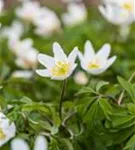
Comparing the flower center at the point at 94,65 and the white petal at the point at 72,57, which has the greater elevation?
the white petal at the point at 72,57

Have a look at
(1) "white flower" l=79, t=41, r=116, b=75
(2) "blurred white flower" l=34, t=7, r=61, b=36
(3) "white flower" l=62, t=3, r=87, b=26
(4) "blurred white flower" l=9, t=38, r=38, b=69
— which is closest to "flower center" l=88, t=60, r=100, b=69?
(1) "white flower" l=79, t=41, r=116, b=75

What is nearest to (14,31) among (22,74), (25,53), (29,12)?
(29,12)

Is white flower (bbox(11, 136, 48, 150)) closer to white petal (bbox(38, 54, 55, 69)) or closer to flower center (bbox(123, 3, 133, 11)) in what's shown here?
white petal (bbox(38, 54, 55, 69))

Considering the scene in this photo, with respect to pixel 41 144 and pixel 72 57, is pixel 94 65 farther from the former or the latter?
pixel 41 144

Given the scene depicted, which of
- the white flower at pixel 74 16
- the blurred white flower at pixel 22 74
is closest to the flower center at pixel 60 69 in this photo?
the blurred white flower at pixel 22 74

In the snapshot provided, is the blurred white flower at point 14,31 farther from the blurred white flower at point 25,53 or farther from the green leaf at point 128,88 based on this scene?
the green leaf at point 128,88

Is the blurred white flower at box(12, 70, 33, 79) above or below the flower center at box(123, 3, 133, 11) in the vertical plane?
below

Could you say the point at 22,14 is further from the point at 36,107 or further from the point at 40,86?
the point at 36,107

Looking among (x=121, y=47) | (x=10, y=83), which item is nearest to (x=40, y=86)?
(x=10, y=83)
